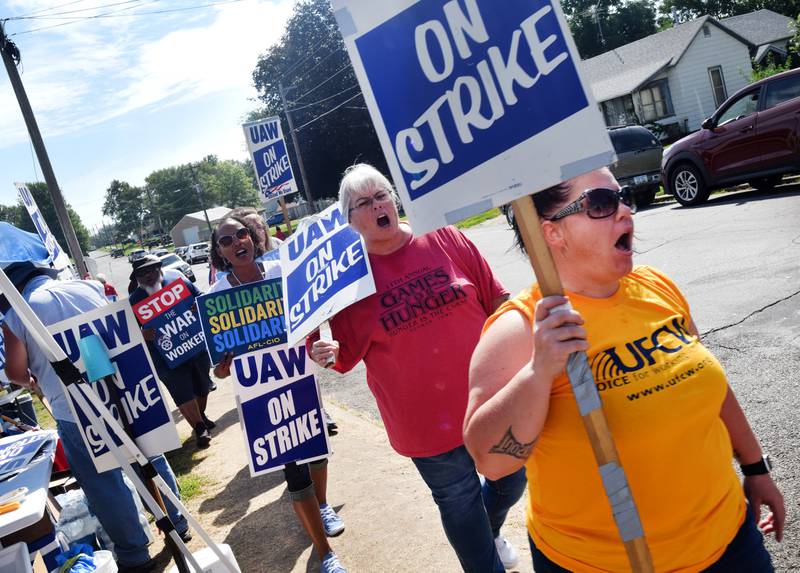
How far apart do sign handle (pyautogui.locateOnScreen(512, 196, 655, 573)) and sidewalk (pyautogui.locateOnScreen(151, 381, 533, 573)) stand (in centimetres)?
186

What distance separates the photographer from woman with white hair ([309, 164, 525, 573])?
2.61 m

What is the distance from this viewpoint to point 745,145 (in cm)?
1062

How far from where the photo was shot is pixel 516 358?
5.31 feet

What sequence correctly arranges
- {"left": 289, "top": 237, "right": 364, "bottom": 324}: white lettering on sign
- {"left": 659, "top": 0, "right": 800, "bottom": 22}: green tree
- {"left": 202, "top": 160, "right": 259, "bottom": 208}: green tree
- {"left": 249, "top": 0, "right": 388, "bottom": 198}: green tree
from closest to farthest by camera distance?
{"left": 289, "top": 237, "right": 364, "bottom": 324}: white lettering on sign → {"left": 249, "top": 0, "right": 388, "bottom": 198}: green tree → {"left": 659, "top": 0, "right": 800, "bottom": 22}: green tree → {"left": 202, "top": 160, "right": 259, "bottom": 208}: green tree

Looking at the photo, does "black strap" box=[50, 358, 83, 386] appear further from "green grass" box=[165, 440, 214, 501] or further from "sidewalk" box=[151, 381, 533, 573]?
"green grass" box=[165, 440, 214, 501]

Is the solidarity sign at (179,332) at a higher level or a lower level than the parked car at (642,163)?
higher

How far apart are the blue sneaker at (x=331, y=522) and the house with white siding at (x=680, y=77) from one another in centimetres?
3158

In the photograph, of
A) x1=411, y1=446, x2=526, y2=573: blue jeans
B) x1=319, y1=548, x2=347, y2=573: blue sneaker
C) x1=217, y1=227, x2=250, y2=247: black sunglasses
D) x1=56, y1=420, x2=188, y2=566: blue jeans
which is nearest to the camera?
x1=411, y1=446, x2=526, y2=573: blue jeans

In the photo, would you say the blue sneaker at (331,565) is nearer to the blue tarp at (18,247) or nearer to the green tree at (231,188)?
the blue tarp at (18,247)

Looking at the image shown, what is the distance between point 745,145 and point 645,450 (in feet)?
35.5

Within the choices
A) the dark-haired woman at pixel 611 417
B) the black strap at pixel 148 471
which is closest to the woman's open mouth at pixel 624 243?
the dark-haired woman at pixel 611 417

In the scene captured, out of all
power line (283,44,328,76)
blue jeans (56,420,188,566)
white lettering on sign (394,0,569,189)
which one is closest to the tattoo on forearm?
white lettering on sign (394,0,569,189)

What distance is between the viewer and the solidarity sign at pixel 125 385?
10.8 ft

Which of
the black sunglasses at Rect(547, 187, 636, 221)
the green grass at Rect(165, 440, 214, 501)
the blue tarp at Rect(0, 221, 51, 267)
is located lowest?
the green grass at Rect(165, 440, 214, 501)
